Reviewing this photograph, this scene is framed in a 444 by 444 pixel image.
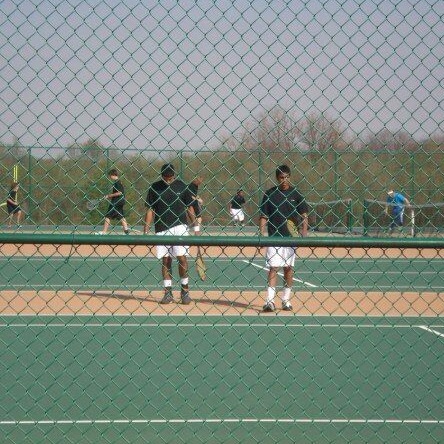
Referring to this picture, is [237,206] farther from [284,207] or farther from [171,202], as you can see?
[284,207]

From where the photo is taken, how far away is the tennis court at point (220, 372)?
6648mm

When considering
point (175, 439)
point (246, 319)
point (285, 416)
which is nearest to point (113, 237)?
point (175, 439)

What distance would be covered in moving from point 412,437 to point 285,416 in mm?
1012

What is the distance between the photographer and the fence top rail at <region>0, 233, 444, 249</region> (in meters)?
4.75

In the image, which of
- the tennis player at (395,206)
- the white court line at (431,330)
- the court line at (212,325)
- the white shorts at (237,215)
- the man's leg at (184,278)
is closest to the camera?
the white court line at (431,330)

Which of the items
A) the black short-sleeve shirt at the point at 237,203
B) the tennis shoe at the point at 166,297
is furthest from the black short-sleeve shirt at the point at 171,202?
the black short-sleeve shirt at the point at 237,203

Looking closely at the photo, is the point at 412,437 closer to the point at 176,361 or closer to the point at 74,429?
the point at 74,429

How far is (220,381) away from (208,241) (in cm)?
344

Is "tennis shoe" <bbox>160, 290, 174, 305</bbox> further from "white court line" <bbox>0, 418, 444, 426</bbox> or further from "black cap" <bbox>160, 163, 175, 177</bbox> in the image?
"white court line" <bbox>0, 418, 444, 426</bbox>

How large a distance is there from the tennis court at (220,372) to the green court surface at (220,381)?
0.02 m

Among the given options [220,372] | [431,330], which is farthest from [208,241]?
[431,330]

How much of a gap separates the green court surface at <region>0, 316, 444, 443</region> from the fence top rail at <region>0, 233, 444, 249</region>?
1.93m

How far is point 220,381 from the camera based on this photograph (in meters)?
8.08

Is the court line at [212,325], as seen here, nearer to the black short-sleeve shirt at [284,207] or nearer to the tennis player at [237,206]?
the black short-sleeve shirt at [284,207]
